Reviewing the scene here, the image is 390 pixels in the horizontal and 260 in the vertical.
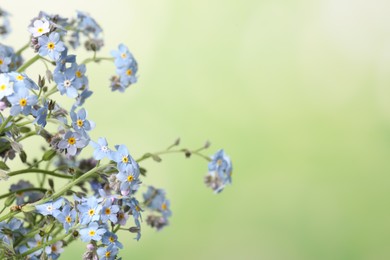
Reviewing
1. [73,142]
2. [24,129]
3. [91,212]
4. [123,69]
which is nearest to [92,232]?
[91,212]

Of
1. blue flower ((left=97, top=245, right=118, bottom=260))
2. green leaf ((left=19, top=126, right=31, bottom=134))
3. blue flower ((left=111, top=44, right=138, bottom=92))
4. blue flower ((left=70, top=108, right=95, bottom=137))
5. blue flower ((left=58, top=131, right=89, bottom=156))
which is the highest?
blue flower ((left=111, top=44, right=138, bottom=92))

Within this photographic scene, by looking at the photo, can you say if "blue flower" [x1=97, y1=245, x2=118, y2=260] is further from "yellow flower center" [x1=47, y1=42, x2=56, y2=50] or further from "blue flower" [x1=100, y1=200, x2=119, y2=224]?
"yellow flower center" [x1=47, y1=42, x2=56, y2=50]

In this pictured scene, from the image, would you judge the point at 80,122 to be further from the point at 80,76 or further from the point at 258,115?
the point at 258,115

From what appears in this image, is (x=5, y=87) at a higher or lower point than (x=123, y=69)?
lower

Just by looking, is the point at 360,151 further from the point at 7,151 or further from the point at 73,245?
the point at 7,151

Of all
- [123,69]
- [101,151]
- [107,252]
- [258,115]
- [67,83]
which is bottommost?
[107,252]

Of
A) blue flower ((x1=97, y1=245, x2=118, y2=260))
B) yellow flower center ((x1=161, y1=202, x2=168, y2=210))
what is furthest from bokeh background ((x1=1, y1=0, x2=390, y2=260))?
blue flower ((x1=97, y1=245, x2=118, y2=260))

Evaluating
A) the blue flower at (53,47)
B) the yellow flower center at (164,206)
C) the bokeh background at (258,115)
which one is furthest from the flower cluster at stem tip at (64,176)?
the bokeh background at (258,115)
